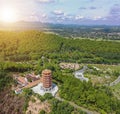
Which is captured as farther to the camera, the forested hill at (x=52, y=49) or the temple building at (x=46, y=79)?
the forested hill at (x=52, y=49)

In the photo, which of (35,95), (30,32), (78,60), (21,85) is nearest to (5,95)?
(21,85)

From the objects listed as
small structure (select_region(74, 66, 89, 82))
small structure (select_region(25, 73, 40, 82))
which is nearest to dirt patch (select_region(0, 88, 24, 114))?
small structure (select_region(25, 73, 40, 82))

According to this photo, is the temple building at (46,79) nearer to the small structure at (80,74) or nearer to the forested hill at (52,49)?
the small structure at (80,74)

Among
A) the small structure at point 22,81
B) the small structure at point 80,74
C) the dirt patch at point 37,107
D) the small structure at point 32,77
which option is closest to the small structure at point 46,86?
the dirt patch at point 37,107

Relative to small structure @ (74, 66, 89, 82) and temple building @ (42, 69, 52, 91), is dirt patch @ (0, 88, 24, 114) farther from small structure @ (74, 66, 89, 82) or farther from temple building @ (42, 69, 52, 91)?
Answer: small structure @ (74, 66, 89, 82)

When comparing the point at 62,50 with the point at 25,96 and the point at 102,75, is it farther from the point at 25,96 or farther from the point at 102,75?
the point at 25,96

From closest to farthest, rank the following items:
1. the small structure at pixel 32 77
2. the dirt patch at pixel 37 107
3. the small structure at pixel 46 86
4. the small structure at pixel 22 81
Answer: the dirt patch at pixel 37 107 → the small structure at pixel 46 86 → the small structure at pixel 22 81 → the small structure at pixel 32 77
